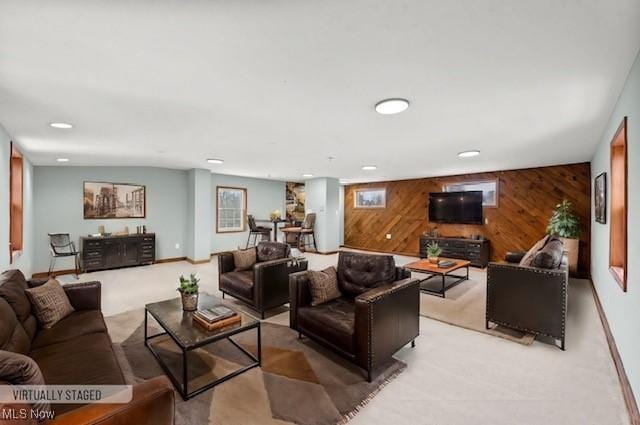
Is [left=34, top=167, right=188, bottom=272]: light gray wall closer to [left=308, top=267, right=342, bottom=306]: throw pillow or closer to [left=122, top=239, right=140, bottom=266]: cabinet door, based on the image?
[left=122, top=239, right=140, bottom=266]: cabinet door

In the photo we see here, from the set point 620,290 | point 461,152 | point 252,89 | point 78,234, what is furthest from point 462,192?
point 78,234

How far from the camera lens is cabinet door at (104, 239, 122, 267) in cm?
591

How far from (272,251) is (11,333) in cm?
274

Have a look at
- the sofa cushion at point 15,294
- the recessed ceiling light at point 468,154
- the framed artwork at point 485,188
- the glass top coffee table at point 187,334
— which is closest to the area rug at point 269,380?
the glass top coffee table at point 187,334

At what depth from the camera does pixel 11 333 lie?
1812 millimetres

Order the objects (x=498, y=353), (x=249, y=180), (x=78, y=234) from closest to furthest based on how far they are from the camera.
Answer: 1. (x=498, y=353)
2. (x=78, y=234)
3. (x=249, y=180)

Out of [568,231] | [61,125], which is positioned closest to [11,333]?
[61,125]

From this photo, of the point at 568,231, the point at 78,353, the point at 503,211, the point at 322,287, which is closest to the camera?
the point at 78,353

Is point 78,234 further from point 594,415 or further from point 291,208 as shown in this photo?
point 594,415

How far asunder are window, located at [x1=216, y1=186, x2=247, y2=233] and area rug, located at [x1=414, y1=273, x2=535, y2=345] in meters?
5.85

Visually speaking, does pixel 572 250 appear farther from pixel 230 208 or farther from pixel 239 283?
pixel 230 208

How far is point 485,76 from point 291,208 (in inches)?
330

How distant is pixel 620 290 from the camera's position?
2.44 meters

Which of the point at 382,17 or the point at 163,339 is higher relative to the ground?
the point at 382,17
